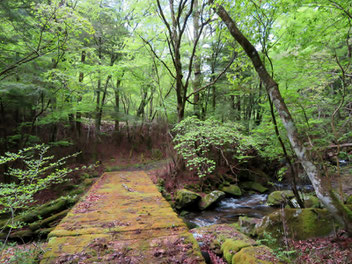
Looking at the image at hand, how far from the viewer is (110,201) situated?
4.96 m

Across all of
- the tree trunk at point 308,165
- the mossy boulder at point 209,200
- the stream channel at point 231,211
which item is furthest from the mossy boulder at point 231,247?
the mossy boulder at point 209,200

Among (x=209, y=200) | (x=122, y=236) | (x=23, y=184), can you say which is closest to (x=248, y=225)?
(x=209, y=200)

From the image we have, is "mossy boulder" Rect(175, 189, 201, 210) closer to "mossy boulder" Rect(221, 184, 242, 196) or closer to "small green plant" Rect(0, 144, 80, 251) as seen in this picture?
"mossy boulder" Rect(221, 184, 242, 196)

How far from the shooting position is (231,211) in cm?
828

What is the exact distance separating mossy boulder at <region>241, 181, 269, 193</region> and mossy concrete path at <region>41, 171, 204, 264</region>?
8186mm

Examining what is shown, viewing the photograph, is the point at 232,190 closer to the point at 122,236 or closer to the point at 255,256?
the point at 255,256

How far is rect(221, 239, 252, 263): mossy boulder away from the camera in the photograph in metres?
3.59

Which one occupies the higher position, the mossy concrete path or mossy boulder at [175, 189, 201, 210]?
the mossy concrete path

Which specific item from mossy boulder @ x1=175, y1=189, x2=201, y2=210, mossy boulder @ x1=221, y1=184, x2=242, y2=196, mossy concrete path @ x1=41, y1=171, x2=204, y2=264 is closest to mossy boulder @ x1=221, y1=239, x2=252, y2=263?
mossy concrete path @ x1=41, y1=171, x2=204, y2=264

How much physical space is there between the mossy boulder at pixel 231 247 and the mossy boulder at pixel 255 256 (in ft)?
0.49

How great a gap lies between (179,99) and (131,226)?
6.70m

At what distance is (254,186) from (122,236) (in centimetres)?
1000

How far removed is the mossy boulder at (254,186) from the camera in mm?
10703

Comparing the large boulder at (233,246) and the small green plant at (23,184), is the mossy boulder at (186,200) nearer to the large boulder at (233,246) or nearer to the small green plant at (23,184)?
the large boulder at (233,246)
